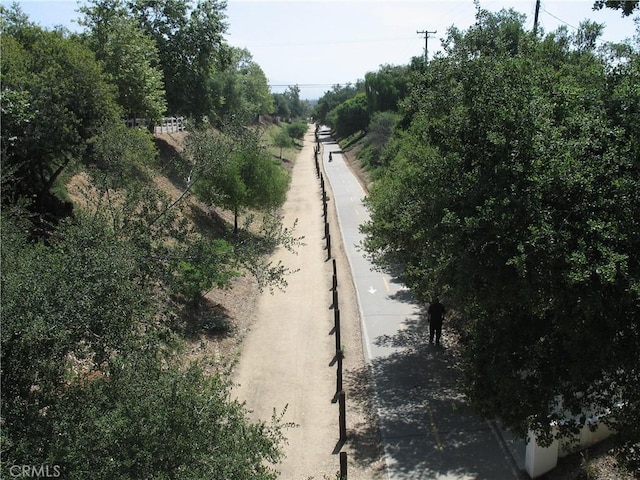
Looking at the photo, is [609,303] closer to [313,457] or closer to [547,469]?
[547,469]

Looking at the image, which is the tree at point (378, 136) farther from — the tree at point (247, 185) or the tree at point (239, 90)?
the tree at point (247, 185)

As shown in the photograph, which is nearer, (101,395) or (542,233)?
(101,395)

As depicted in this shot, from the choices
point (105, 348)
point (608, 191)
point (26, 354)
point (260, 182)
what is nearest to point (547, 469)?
point (608, 191)

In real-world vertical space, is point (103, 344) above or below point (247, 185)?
above

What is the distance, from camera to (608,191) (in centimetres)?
800

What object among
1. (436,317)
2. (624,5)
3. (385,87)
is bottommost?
(436,317)

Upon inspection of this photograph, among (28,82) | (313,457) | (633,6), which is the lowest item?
(313,457)

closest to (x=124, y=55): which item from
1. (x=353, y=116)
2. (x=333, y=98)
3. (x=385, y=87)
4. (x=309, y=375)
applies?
(x=309, y=375)

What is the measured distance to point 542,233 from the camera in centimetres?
772

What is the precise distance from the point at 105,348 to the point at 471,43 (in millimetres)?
9268

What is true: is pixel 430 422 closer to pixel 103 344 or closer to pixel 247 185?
pixel 103 344

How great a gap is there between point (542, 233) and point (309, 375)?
9.21 m

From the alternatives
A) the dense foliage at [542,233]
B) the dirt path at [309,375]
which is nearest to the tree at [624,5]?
the dense foliage at [542,233]

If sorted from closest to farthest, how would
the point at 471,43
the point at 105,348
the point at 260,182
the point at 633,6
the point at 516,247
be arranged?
Result: the point at 105,348
the point at 516,247
the point at 633,6
the point at 471,43
the point at 260,182
